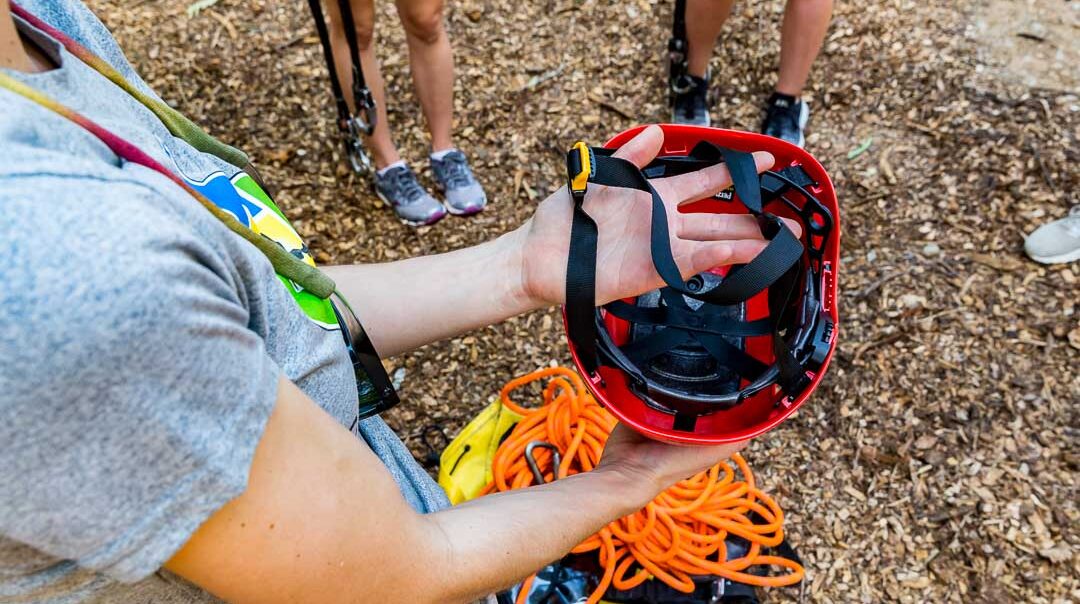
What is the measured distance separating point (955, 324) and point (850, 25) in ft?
4.65

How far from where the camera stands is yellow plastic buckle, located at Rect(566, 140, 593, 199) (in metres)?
1.07

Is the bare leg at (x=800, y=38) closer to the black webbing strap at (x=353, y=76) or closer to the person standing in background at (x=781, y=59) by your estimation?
the person standing in background at (x=781, y=59)

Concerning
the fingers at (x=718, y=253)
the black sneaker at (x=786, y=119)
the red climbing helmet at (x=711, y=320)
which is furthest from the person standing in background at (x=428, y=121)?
the fingers at (x=718, y=253)

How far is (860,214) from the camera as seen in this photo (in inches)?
96.6

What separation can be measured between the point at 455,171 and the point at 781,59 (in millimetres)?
1274

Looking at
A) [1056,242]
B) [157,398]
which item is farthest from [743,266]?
[1056,242]

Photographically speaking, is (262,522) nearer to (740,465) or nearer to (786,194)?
(786,194)

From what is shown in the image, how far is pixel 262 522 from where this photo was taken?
60cm

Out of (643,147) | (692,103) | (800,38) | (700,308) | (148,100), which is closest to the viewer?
(148,100)

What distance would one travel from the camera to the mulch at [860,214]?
1.89 meters

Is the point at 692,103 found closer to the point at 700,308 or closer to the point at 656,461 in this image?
the point at 700,308

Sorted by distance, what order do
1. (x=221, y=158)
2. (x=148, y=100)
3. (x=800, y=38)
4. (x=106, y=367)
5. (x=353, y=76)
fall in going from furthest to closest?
(x=800, y=38) → (x=353, y=76) → (x=221, y=158) → (x=148, y=100) → (x=106, y=367)

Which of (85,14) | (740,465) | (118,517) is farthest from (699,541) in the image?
(85,14)

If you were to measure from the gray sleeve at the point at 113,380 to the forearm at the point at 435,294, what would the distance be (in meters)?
0.59
